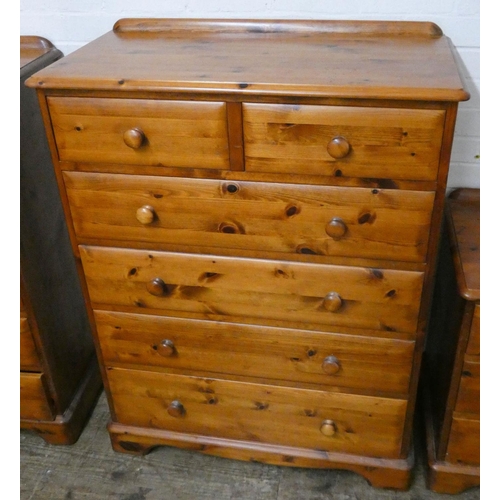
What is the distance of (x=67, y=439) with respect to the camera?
1802 mm

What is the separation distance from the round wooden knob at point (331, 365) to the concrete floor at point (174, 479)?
1.42 ft

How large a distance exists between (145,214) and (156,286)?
204 millimetres

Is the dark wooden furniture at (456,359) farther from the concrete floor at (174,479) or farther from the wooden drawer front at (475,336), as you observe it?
the concrete floor at (174,479)

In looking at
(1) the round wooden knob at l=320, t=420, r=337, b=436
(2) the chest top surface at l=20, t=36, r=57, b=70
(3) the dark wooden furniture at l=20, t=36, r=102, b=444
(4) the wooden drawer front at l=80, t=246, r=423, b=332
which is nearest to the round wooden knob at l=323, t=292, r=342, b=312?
(4) the wooden drawer front at l=80, t=246, r=423, b=332

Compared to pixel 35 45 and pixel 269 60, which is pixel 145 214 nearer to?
pixel 269 60

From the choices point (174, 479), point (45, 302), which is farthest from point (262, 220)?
point (174, 479)

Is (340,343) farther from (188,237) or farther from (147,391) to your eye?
(147,391)

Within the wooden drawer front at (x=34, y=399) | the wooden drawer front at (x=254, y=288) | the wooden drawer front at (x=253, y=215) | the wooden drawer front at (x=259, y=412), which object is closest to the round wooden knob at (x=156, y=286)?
the wooden drawer front at (x=254, y=288)

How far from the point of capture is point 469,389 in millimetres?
1438

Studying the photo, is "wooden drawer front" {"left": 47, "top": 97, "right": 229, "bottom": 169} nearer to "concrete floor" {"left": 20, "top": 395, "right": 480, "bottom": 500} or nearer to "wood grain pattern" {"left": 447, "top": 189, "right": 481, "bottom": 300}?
"wood grain pattern" {"left": 447, "top": 189, "right": 481, "bottom": 300}

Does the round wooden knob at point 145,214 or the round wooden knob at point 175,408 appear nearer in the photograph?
the round wooden knob at point 145,214

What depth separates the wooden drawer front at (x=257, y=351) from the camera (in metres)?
1.42
